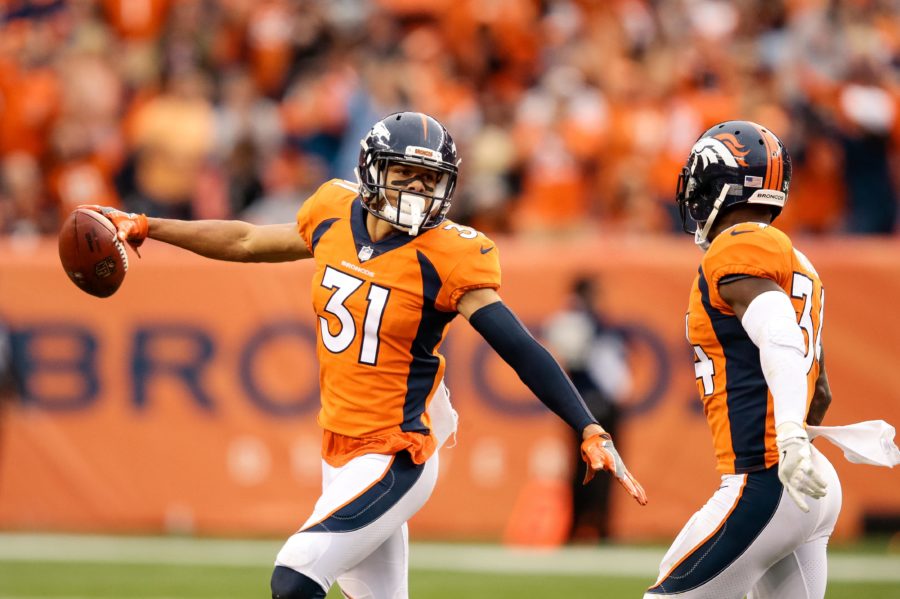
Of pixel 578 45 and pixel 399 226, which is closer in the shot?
pixel 399 226


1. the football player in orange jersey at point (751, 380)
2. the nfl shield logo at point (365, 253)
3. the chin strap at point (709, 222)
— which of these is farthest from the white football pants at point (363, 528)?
the chin strap at point (709, 222)

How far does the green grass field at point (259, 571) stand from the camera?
7355mm

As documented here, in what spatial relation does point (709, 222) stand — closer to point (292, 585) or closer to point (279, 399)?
point (292, 585)

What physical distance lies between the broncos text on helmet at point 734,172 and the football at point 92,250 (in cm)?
189

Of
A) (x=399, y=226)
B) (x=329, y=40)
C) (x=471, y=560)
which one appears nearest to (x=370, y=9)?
(x=329, y=40)

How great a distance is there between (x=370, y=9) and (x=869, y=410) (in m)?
5.79

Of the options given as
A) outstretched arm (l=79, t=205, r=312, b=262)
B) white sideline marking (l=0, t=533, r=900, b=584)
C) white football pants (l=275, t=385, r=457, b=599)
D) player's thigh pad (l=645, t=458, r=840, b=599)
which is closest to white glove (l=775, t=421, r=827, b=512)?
player's thigh pad (l=645, t=458, r=840, b=599)

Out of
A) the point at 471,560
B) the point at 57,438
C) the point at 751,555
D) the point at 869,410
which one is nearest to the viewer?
the point at 751,555

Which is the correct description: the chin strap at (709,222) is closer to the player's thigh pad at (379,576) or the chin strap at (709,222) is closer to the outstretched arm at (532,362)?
the outstretched arm at (532,362)

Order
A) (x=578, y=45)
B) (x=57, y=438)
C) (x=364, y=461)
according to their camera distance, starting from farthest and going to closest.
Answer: (x=578, y=45) < (x=57, y=438) < (x=364, y=461)

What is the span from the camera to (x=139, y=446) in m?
9.32

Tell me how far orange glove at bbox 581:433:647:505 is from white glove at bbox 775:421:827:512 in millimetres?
523

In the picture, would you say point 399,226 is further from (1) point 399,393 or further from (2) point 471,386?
(2) point 471,386

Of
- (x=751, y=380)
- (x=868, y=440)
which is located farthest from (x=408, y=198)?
(x=868, y=440)
